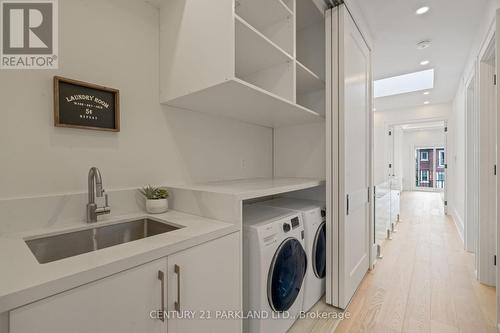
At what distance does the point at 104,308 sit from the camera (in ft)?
2.32

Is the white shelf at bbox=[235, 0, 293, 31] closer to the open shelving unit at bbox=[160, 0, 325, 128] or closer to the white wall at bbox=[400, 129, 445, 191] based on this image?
the open shelving unit at bbox=[160, 0, 325, 128]

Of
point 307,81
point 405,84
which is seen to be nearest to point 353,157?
point 307,81

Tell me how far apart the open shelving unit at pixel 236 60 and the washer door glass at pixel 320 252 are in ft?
3.17

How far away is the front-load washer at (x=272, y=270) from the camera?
130 centimetres

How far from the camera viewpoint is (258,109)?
1719 mm

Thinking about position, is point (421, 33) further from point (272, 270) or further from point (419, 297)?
point (272, 270)

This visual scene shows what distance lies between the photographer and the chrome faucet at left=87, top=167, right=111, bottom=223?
114 cm

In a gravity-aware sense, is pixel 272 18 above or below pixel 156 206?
above

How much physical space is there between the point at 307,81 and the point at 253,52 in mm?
712

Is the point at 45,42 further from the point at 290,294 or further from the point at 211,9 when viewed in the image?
the point at 290,294

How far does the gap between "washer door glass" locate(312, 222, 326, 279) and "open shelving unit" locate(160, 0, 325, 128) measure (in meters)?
0.97

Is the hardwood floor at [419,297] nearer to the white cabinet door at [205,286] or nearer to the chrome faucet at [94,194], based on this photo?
the white cabinet door at [205,286]

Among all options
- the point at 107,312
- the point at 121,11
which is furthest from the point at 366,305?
the point at 121,11

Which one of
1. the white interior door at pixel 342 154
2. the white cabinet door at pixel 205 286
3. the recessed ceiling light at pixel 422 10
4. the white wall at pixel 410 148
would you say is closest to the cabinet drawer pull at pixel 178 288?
the white cabinet door at pixel 205 286
